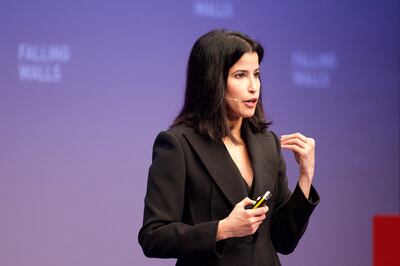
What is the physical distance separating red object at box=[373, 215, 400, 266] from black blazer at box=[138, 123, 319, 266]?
1.32 feet

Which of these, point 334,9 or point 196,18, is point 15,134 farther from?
point 334,9

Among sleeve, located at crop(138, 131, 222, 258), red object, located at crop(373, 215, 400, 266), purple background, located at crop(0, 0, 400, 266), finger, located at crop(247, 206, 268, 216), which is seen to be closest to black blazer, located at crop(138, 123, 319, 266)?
sleeve, located at crop(138, 131, 222, 258)

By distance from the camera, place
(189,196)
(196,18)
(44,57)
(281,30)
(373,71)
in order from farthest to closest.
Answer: (373,71) → (281,30) → (196,18) → (44,57) → (189,196)

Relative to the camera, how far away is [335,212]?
433 cm

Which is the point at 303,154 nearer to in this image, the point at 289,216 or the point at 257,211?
the point at 289,216

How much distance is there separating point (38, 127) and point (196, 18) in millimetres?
960

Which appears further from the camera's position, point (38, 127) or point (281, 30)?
point (281, 30)

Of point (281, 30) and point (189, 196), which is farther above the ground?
point (281, 30)

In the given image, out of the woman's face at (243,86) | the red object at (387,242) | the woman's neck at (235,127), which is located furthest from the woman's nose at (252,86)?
the red object at (387,242)

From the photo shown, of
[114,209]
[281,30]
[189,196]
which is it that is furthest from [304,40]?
[189,196]

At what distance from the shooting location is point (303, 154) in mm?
2084

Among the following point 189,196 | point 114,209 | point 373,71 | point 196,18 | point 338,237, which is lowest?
point 338,237

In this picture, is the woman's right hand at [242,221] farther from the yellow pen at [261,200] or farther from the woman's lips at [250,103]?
the woman's lips at [250,103]

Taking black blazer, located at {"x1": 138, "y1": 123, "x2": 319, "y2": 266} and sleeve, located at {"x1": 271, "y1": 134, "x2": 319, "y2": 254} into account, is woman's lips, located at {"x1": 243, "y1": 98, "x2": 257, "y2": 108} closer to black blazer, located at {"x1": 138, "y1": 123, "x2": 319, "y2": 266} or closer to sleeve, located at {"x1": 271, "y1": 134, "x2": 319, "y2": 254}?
black blazer, located at {"x1": 138, "y1": 123, "x2": 319, "y2": 266}
